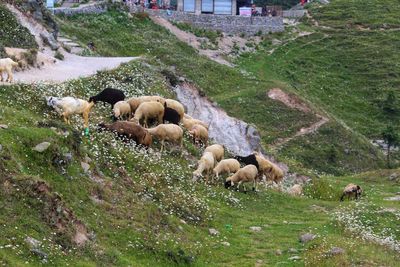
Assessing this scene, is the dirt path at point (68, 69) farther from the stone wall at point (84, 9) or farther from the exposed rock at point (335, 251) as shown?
the stone wall at point (84, 9)

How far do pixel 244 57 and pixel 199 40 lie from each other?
213 inches

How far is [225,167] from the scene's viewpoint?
30.0 meters

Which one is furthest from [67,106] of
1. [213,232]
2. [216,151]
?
[216,151]

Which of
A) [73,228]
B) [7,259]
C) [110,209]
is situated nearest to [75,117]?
[110,209]

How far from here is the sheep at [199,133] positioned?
33.0 metres

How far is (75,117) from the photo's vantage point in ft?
85.9

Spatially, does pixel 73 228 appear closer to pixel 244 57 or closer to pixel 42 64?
pixel 42 64

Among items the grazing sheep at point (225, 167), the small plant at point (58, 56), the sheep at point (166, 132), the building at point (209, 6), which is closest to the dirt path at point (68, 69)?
the small plant at point (58, 56)

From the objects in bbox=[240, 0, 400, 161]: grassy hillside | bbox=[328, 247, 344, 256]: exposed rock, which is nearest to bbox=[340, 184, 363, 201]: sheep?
bbox=[328, 247, 344, 256]: exposed rock

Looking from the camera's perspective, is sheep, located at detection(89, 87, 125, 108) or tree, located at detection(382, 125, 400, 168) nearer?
sheep, located at detection(89, 87, 125, 108)

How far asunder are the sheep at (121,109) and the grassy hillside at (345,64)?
131ft

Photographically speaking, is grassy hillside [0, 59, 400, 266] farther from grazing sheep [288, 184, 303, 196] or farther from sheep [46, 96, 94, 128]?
grazing sheep [288, 184, 303, 196]

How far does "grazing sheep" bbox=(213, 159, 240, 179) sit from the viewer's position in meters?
29.8

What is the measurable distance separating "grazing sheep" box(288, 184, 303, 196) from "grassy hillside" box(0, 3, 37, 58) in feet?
55.6
